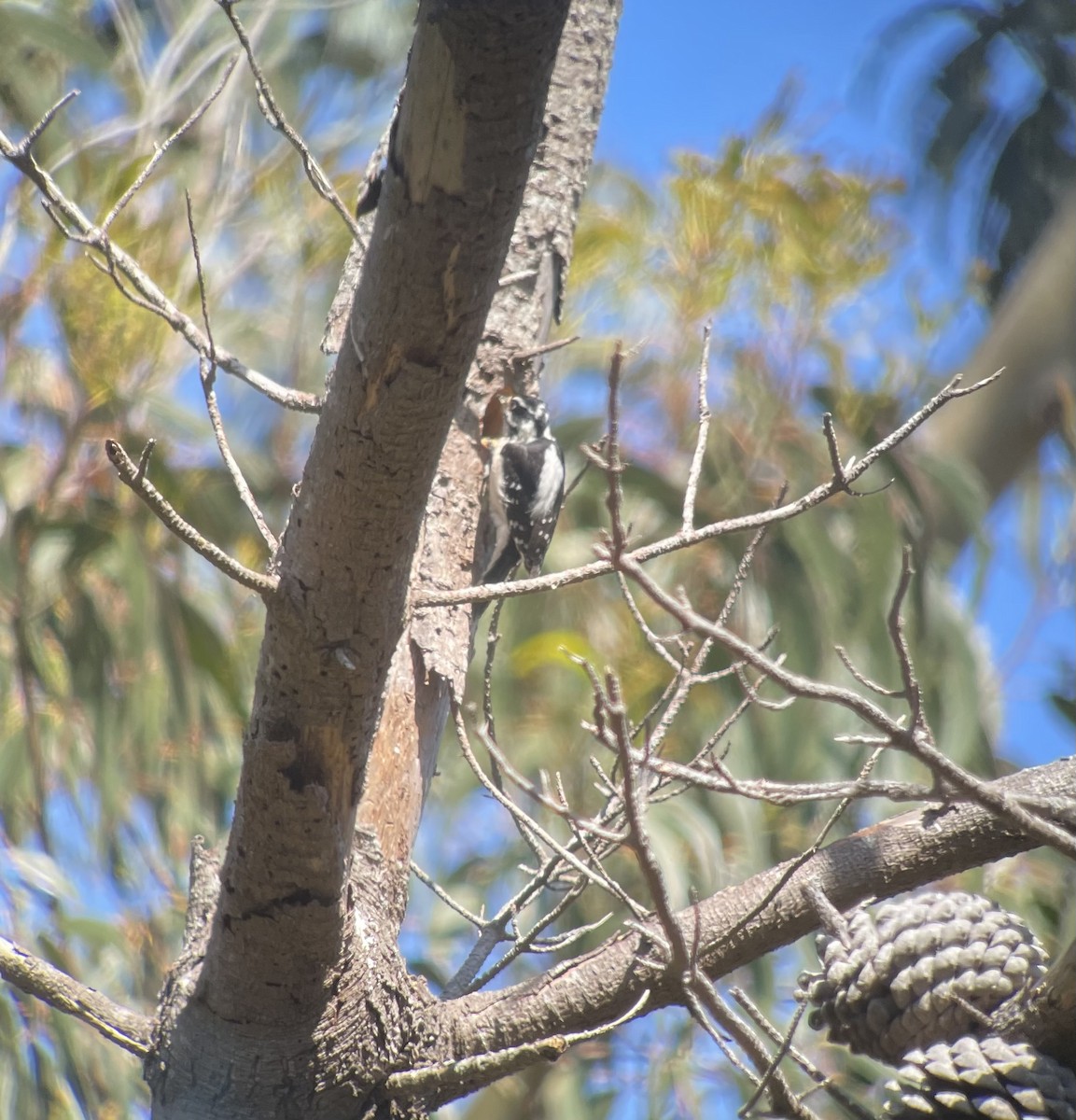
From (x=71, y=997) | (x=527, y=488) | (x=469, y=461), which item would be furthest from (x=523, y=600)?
(x=71, y=997)

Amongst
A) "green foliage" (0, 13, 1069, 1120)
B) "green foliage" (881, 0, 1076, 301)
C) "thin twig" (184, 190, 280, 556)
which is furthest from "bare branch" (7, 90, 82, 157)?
"green foliage" (881, 0, 1076, 301)

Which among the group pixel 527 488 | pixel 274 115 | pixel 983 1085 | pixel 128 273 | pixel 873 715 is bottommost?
pixel 983 1085

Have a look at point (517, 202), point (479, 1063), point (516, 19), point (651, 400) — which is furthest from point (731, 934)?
point (651, 400)

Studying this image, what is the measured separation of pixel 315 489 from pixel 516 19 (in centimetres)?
38

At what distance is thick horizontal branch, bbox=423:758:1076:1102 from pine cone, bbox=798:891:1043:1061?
7 centimetres

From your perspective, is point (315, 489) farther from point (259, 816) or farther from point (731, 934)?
point (731, 934)

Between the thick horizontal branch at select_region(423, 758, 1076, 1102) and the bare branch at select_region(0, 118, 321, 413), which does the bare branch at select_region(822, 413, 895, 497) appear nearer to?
the thick horizontal branch at select_region(423, 758, 1076, 1102)

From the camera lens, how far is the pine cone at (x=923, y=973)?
0.99m

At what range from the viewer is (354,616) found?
3.26 ft

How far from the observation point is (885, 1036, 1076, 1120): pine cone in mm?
880

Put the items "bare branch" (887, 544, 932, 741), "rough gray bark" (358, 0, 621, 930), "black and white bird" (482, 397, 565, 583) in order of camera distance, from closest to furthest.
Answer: "bare branch" (887, 544, 932, 741) < "rough gray bark" (358, 0, 621, 930) < "black and white bird" (482, 397, 565, 583)

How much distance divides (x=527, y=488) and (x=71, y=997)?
1.60 metres

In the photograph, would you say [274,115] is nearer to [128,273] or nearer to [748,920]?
[128,273]

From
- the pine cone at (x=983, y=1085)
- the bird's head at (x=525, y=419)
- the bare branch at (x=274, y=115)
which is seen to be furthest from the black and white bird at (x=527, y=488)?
the pine cone at (x=983, y=1085)
